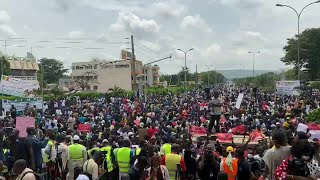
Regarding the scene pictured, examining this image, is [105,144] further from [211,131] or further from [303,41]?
[303,41]

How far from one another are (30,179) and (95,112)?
67.1 feet

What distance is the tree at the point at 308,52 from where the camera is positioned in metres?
75.9

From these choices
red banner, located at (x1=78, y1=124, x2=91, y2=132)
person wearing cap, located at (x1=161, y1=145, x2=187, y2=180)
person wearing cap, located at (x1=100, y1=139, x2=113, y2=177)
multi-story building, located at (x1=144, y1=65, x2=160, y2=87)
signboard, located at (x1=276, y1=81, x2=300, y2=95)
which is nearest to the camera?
person wearing cap, located at (x1=161, y1=145, x2=187, y2=180)

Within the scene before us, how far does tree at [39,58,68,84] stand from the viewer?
110938 millimetres

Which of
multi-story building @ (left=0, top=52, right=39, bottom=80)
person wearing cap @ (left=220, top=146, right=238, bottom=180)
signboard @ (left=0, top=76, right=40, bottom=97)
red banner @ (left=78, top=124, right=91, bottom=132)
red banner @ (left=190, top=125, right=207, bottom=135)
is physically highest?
multi-story building @ (left=0, top=52, right=39, bottom=80)

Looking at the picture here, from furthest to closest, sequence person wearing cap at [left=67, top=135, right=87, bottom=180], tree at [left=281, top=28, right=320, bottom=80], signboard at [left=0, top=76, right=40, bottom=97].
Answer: tree at [left=281, top=28, right=320, bottom=80], signboard at [left=0, top=76, right=40, bottom=97], person wearing cap at [left=67, top=135, right=87, bottom=180]

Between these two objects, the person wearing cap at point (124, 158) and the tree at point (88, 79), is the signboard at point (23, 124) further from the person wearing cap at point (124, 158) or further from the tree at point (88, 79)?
the tree at point (88, 79)

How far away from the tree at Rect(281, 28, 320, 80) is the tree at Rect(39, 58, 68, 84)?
2272 inches

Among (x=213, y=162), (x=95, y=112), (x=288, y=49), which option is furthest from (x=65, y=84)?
(x=213, y=162)

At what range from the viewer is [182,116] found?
2320 centimetres

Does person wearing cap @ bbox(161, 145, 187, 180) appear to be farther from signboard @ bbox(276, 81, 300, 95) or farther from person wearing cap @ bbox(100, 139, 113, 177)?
signboard @ bbox(276, 81, 300, 95)

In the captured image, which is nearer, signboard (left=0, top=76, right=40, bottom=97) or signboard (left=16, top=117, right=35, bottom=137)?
signboard (left=16, top=117, right=35, bottom=137)

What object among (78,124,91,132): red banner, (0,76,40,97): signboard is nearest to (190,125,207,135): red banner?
(78,124,91,132): red banner

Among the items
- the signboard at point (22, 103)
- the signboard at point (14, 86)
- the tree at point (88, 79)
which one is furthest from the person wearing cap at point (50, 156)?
the tree at point (88, 79)
